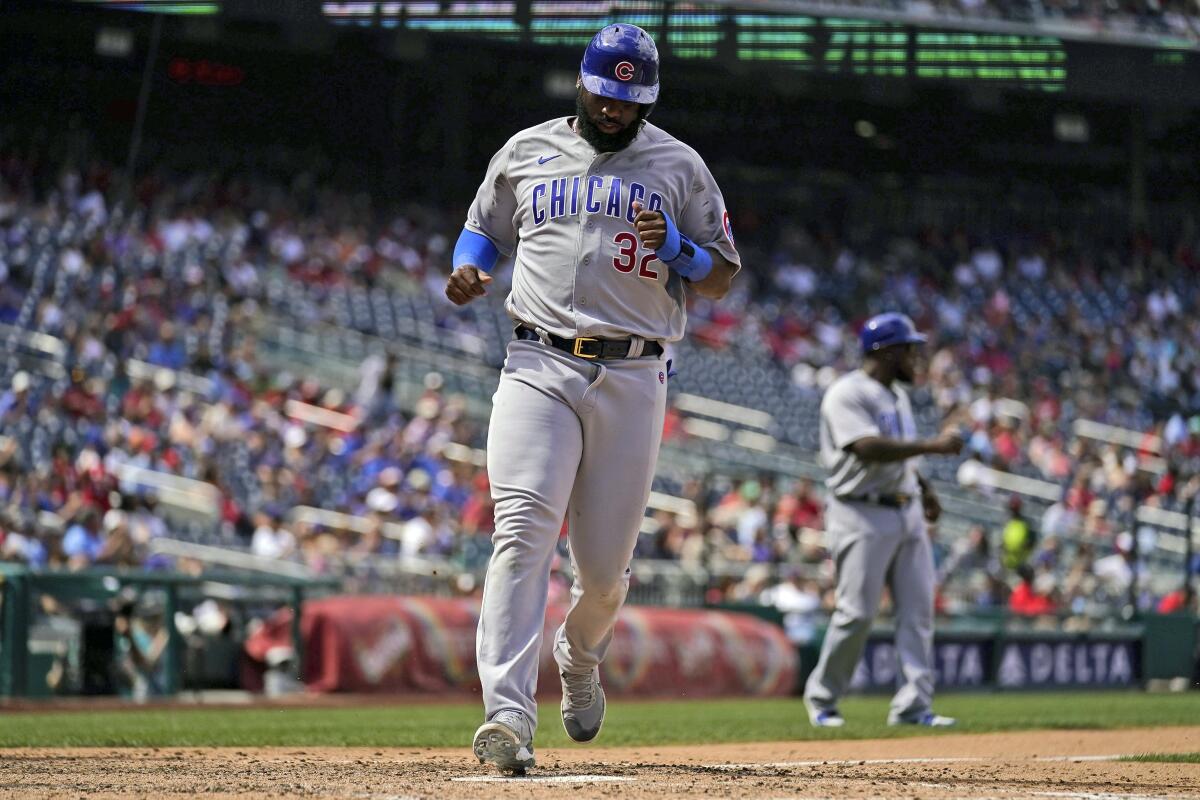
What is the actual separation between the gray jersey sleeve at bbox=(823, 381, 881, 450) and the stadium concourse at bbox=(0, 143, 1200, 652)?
17.6 feet

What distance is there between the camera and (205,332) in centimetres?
1862

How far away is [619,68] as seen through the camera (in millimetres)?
4906

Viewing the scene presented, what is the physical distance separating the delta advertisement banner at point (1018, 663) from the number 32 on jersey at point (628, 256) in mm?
9002

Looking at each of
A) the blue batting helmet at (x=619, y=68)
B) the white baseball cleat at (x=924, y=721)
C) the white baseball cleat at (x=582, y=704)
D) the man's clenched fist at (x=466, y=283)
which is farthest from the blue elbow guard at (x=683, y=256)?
the white baseball cleat at (x=924, y=721)

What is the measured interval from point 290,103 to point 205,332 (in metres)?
8.33

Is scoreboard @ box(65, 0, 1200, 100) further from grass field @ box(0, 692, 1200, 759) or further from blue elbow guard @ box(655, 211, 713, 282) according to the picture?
blue elbow guard @ box(655, 211, 713, 282)

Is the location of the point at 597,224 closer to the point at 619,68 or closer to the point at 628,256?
the point at 628,256

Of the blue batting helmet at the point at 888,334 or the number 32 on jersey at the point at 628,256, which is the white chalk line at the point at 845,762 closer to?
the number 32 on jersey at the point at 628,256

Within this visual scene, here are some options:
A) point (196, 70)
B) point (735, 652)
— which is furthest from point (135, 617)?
point (196, 70)

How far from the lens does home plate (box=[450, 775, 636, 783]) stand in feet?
14.6

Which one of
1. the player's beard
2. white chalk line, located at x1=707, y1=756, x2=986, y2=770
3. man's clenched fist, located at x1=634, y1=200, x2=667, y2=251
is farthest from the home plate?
the player's beard

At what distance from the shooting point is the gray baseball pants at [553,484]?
4.76m

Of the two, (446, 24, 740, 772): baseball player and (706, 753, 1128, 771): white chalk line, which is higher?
(446, 24, 740, 772): baseball player

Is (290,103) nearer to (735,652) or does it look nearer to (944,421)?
(944,421)
